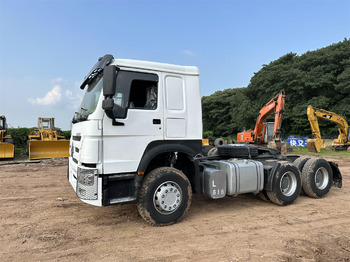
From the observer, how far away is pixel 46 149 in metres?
14.8

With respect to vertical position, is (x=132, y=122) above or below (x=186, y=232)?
above

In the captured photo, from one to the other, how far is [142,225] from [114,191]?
3.00 feet

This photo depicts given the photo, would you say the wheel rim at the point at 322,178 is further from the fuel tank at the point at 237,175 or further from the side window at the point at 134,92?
the side window at the point at 134,92

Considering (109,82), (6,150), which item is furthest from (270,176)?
(6,150)

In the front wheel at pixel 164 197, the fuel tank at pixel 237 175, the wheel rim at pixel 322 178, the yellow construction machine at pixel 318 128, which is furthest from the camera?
the yellow construction machine at pixel 318 128

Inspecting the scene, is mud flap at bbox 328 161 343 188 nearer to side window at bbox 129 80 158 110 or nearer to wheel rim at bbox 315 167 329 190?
wheel rim at bbox 315 167 329 190

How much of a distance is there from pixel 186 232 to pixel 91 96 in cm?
296

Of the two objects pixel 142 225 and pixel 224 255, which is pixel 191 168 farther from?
pixel 224 255

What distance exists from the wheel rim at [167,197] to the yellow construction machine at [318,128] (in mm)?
17983

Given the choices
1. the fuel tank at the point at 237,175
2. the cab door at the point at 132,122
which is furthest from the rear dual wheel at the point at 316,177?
the cab door at the point at 132,122

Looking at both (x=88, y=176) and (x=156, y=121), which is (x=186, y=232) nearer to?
(x=88, y=176)

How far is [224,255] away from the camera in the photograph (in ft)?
11.1

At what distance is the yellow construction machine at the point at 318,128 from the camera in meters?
19.1

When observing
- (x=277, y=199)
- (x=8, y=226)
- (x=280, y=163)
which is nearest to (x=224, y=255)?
(x=277, y=199)
